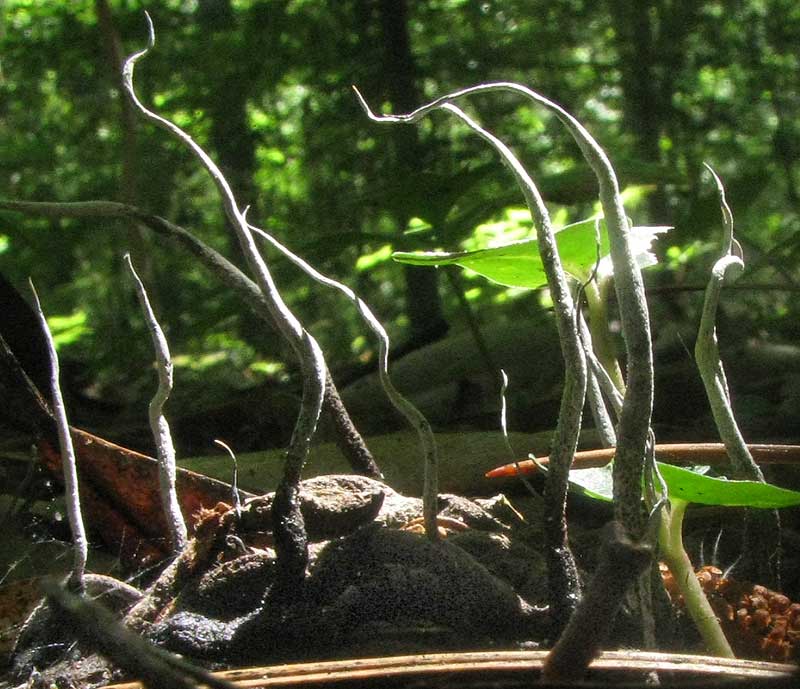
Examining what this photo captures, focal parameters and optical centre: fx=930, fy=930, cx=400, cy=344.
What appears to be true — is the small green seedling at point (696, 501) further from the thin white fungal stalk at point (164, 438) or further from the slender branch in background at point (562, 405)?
the thin white fungal stalk at point (164, 438)

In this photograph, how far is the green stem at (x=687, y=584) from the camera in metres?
0.94

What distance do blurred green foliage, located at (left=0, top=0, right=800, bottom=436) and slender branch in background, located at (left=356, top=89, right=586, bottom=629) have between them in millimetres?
1786

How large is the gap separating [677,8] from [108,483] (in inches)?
189

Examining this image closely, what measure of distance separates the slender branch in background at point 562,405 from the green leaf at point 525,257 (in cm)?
8

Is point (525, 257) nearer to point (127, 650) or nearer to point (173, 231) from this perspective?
point (173, 231)

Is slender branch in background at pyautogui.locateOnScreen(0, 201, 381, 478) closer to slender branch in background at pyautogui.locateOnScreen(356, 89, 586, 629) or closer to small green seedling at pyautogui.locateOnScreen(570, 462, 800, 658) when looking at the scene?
slender branch in background at pyautogui.locateOnScreen(356, 89, 586, 629)

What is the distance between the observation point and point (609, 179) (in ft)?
2.82

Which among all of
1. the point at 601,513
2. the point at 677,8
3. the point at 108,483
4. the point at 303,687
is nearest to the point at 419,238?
the point at 601,513

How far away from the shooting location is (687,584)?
3.13 ft

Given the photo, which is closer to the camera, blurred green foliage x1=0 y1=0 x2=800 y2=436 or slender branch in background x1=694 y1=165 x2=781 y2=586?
slender branch in background x1=694 y1=165 x2=781 y2=586

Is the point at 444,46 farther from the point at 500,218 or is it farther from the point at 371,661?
the point at 371,661

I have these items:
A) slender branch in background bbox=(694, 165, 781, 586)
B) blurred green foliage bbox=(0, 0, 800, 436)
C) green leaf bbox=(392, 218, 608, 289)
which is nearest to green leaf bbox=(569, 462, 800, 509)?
slender branch in background bbox=(694, 165, 781, 586)

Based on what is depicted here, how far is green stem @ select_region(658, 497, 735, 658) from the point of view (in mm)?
945

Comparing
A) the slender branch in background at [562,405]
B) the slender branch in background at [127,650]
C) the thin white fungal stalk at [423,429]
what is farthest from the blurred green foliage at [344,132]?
the slender branch in background at [127,650]
